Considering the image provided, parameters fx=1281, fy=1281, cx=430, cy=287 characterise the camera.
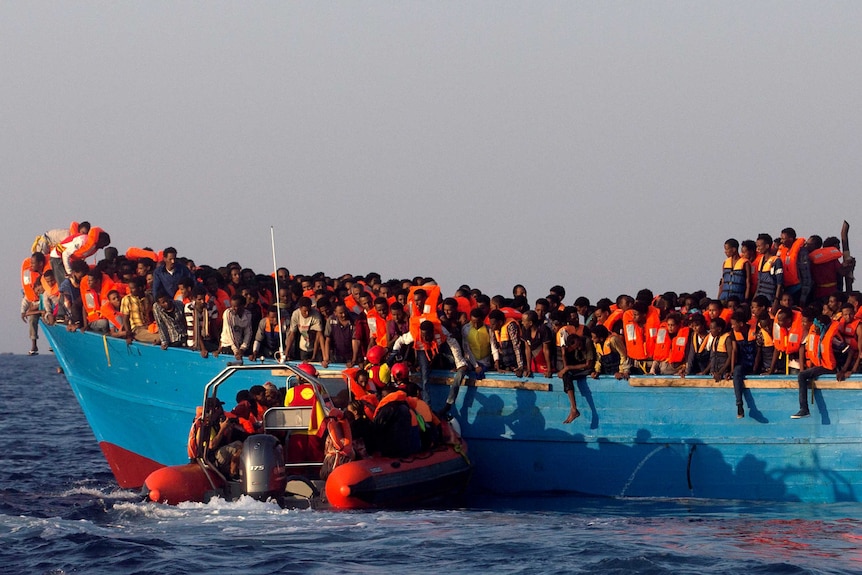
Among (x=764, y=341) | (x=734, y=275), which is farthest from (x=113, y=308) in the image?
(x=764, y=341)

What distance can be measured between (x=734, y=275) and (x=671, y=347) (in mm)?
1900

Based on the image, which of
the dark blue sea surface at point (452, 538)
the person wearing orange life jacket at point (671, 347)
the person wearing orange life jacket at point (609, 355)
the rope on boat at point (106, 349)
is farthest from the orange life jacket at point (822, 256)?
the rope on boat at point (106, 349)

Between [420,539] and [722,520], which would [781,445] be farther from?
[420,539]

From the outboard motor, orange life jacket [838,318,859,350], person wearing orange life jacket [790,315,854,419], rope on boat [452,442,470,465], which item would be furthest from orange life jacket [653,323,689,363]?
the outboard motor

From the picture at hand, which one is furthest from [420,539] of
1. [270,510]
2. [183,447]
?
[183,447]

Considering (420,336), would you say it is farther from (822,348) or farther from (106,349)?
(106,349)

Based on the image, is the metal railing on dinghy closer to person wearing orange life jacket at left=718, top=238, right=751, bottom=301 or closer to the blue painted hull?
the blue painted hull

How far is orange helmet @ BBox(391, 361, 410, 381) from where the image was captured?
19516mm

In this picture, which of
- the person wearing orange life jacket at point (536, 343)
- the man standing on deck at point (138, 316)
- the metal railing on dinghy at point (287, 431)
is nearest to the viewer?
the metal railing on dinghy at point (287, 431)

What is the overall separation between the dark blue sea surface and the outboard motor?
0.24 m

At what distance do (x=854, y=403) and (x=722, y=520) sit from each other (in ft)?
8.78

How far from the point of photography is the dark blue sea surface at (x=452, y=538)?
46.1 feet

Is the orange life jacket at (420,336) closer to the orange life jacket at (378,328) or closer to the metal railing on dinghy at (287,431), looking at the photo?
the orange life jacket at (378,328)

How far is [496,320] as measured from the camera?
804 inches
